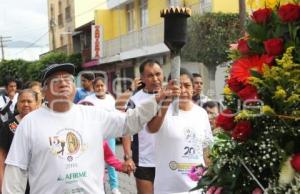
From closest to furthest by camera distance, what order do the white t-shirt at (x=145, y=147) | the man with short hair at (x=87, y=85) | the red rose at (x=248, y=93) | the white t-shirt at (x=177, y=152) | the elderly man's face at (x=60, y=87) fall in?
the red rose at (x=248, y=93) → the elderly man's face at (x=60, y=87) → the white t-shirt at (x=177, y=152) → the white t-shirt at (x=145, y=147) → the man with short hair at (x=87, y=85)

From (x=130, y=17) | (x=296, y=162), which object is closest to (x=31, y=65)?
(x=130, y=17)

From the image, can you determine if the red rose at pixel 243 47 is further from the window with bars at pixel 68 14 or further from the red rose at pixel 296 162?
the window with bars at pixel 68 14

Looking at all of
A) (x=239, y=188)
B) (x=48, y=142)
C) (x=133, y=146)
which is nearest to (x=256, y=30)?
(x=239, y=188)

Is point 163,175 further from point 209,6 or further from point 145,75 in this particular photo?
point 209,6

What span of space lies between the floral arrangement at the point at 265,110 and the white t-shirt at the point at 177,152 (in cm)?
178

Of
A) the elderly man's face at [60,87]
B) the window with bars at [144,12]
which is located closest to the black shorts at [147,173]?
the elderly man's face at [60,87]

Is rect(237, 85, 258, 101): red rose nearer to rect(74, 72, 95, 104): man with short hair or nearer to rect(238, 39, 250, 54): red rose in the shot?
rect(238, 39, 250, 54): red rose

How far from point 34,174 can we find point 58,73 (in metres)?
0.73

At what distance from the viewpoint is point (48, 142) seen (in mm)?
3748

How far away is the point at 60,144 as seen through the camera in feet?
12.3

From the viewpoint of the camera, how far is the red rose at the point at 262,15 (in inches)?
112

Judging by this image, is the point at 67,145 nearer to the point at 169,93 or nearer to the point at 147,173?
the point at 169,93

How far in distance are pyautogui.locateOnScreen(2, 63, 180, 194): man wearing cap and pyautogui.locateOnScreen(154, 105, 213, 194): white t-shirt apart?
2.85 feet

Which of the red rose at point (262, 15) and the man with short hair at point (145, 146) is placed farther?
the man with short hair at point (145, 146)
